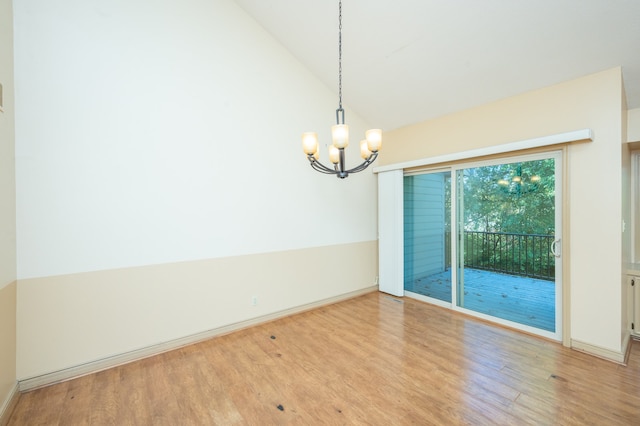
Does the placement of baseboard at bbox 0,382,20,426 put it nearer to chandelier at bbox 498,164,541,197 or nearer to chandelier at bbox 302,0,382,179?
chandelier at bbox 302,0,382,179

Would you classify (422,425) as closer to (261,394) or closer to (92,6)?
(261,394)

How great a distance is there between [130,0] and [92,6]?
37 centimetres

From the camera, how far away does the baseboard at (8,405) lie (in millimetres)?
1977

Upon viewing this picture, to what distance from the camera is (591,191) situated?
280 centimetres

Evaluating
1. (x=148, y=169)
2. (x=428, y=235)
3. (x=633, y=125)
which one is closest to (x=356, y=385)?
(x=428, y=235)

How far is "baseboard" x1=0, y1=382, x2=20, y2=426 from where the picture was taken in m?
1.98

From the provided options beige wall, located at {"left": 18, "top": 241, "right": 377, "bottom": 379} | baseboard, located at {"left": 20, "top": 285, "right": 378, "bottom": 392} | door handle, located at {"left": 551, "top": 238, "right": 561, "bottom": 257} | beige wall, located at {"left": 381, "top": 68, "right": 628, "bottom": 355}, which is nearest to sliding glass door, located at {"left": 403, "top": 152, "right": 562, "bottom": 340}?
door handle, located at {"left": 551, "top": 238, "right": 561, "bottom": 257}

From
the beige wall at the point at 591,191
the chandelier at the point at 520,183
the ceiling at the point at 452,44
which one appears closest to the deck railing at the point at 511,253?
the beige wall at the point at 591,191

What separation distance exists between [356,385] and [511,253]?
8.96ft

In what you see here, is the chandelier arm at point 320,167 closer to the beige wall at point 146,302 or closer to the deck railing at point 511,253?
the beige wall at point 146,302

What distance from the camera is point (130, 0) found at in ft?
9.14

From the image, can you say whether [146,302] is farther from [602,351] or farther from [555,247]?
[602,351]

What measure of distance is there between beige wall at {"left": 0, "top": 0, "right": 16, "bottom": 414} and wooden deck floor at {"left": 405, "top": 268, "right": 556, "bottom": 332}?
4.94 m

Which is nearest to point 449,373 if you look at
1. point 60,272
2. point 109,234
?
point 109,234
